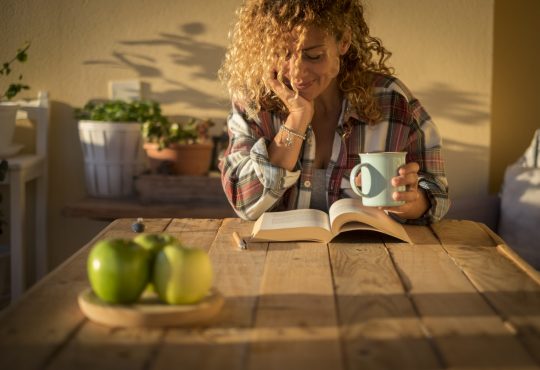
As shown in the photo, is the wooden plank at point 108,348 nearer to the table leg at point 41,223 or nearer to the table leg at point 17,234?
the table leg at point 17,234

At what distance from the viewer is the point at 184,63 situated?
11.9ft

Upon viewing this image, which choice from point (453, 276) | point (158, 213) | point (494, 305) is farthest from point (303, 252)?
point (158, 213)

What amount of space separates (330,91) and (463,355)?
1408 millimetres

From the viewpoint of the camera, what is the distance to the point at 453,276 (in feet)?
5.04

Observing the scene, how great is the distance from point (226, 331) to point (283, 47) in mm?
1142

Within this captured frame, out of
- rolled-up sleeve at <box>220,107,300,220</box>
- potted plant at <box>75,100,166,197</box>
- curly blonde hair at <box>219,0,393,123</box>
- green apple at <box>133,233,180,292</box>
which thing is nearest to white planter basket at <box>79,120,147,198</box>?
potted plant at <box>75,100,166,197</box>

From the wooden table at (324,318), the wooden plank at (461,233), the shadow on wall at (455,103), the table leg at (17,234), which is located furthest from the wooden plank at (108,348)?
the shadow on wall at (455,103)

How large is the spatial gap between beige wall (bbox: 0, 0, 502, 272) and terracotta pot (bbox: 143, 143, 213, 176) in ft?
0.95

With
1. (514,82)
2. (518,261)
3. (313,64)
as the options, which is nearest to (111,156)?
(313,64)

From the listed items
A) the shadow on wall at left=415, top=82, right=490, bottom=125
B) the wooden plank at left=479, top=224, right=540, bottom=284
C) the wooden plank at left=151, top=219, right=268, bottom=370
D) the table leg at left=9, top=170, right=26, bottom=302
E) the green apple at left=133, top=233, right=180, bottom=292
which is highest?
→ the shadow on wall at left=415, top=82, right=490, bottom=125

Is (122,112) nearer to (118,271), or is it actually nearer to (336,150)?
(336,150)

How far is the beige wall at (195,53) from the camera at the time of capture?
3.55 metres

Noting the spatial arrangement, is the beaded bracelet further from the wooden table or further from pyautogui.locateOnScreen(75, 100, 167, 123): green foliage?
pyautogui.locateOnScreen(75, 100, 167, 123): green foliage

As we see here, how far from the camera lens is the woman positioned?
215 centimetres
